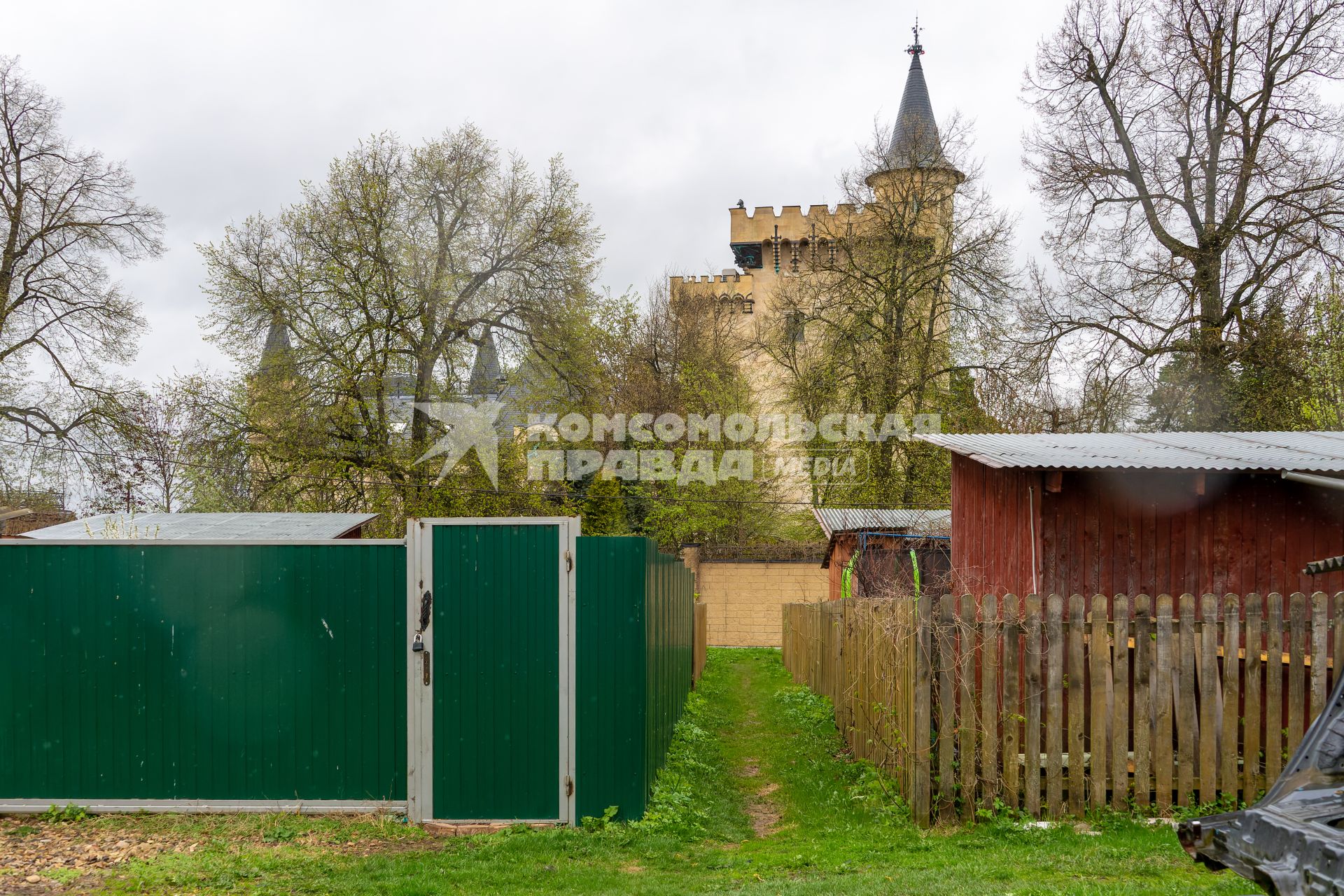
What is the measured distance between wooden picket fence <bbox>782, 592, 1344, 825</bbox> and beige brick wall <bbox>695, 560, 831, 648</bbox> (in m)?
20.7

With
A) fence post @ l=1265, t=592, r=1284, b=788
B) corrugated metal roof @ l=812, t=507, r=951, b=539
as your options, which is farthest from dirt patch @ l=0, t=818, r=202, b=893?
corrugated metal roof @ l=812, t=507, r=951, b=539

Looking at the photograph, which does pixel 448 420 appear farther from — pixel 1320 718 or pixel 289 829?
pixel 1320 718

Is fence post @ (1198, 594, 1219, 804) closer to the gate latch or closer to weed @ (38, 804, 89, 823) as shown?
the gate latch

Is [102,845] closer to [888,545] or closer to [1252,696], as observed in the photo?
[1252,696]

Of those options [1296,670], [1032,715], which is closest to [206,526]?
[1032,715]

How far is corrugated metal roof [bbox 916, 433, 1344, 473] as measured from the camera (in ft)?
24.9

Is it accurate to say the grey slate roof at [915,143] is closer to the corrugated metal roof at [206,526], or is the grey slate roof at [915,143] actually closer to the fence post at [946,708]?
the corrugated metal roof at [206,526]

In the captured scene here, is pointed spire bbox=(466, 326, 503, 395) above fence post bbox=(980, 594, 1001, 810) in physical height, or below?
above

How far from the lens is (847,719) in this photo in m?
9.94

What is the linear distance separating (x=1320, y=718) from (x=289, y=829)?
590 cm

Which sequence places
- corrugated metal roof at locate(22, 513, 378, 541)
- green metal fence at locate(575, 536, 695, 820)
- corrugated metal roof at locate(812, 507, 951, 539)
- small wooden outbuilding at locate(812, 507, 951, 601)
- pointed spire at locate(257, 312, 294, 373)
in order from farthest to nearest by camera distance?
pointed spire at locate(257, 312, 294, 373), corrugated metal roof at locate(812, 507, 951, 539), small wooden outbuilding at locate(812, 507, 951, 601), corrugated metal roof at locate(22, 513, 378, 541), green metal fence at locate(575, 536, 695, 820)

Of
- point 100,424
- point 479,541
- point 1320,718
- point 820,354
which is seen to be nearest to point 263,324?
point 100,424

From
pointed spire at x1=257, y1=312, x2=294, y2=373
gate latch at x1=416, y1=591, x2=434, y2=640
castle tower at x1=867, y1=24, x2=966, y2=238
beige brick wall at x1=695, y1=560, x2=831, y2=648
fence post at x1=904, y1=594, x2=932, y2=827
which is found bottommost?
beige brick wall at x1=695, y1=560, x2=831, y2=648

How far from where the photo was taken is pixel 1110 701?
6.59m
